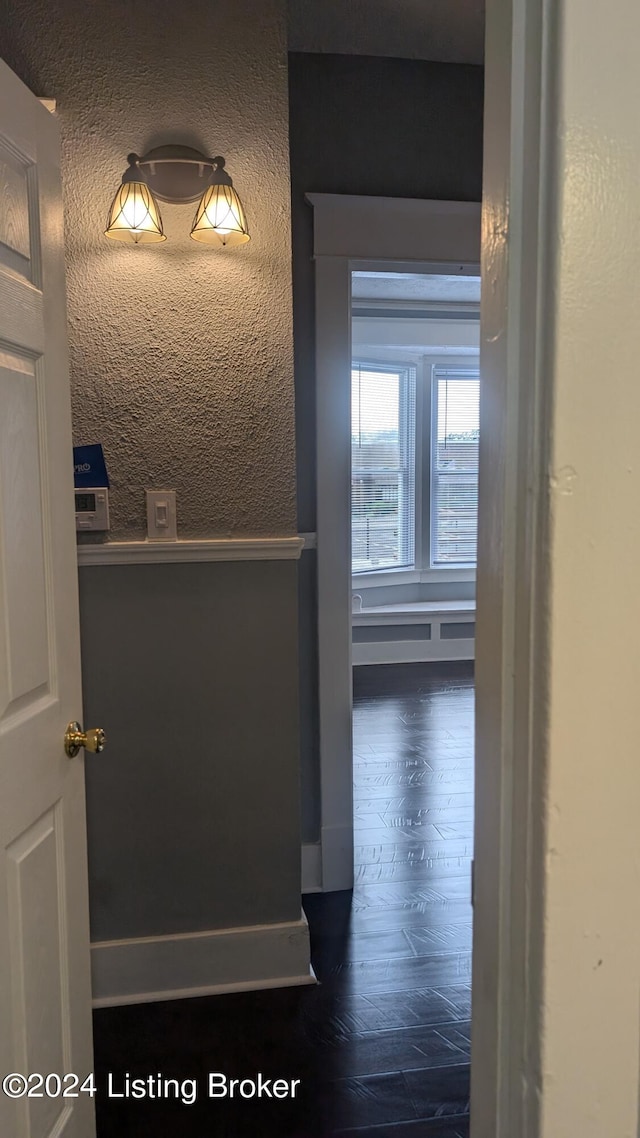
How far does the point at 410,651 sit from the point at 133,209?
503 cm

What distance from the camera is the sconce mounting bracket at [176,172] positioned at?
6.98ft

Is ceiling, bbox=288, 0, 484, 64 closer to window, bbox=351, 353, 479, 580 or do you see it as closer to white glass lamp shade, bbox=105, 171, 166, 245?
white glass lamp shade, bbox=105, 171, 166, 245

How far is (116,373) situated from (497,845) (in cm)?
184

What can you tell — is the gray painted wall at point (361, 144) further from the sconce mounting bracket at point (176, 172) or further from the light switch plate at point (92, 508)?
the light switch plate at point (92, 508)

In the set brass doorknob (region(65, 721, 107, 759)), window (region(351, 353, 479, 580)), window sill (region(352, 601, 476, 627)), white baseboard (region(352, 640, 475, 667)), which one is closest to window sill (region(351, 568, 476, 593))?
window (region(351, 353, 479, 580))

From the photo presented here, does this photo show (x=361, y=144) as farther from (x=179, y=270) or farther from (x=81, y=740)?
(x=81, y=740)

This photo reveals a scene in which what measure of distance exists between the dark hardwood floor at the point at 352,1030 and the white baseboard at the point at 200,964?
1.6 inches

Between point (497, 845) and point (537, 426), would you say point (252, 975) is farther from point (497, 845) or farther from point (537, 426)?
point (537, 426)

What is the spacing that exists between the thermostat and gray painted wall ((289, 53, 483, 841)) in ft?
2.67

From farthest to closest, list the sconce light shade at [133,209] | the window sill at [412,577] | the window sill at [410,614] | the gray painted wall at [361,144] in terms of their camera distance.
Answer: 1. the window sill at [412,577]
2. the window sill at [410,614]
3. the gray painted wall at [361,144]
4. the sconce light shade at [133,209]

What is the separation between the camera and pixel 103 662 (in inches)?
89.4

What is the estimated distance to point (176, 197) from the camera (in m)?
2.16

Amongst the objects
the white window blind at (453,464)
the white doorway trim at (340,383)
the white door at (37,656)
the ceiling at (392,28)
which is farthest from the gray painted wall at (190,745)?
the white window blind at (453,464)

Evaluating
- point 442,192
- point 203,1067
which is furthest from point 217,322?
point 203,1067
